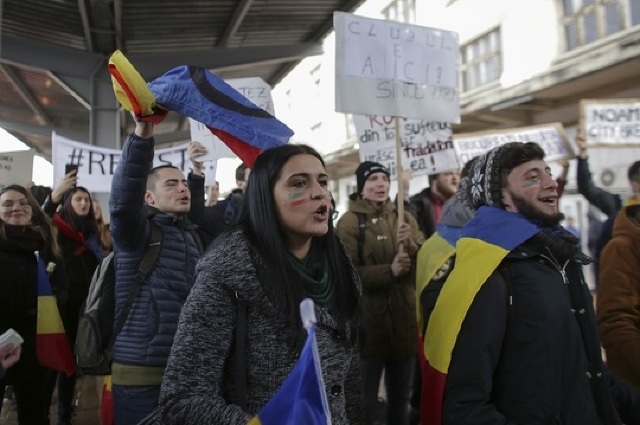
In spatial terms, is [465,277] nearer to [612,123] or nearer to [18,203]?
[18,203]

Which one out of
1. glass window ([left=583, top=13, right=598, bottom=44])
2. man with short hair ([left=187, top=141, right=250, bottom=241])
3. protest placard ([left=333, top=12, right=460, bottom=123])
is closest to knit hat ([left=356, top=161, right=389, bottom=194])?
protest placard ([left=333, top=12, right=460, bottom=123])

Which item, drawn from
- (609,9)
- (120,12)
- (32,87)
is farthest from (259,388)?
(32,87)

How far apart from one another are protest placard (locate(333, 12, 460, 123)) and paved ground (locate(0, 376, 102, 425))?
3274 mm

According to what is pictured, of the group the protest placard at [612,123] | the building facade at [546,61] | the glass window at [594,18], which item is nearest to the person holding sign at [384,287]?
the protest placard at [612,123]

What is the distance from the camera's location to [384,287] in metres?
3.58

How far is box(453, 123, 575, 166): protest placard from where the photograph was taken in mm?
6262

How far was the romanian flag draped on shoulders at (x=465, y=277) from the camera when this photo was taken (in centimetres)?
174

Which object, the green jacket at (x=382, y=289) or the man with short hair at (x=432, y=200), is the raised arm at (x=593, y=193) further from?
the green jacket at (x=382, y=289)

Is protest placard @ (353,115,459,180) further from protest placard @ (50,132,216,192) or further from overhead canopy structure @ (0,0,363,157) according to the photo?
overhead canopy structure @ (0,0,363,157)

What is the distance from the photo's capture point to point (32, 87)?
45.2 ft

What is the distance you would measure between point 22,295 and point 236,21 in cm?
637

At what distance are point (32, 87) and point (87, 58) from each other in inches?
203

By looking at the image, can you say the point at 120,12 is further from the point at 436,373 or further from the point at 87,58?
the point at 436,373

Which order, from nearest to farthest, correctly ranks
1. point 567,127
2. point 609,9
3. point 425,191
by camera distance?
point 425,191
point 609,9
point 567,127
